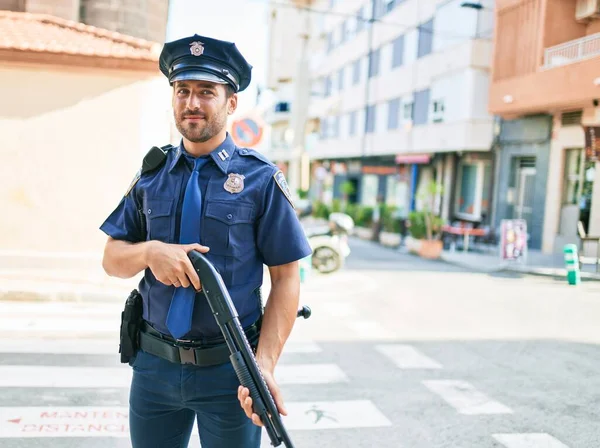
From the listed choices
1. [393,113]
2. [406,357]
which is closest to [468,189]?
[393,113]

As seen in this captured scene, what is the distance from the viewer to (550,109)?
18.0 meters

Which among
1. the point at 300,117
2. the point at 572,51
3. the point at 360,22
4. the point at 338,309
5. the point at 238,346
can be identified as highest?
the point at 360,22

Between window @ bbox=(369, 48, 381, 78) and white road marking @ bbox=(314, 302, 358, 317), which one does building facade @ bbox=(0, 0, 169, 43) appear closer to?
white road marking @ bbox=(314, 302, 358, 317)

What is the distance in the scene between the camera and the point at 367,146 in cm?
3111

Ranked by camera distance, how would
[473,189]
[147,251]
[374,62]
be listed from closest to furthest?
[147,251] < [473,189] < [374,62]

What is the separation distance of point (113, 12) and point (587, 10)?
502 inches

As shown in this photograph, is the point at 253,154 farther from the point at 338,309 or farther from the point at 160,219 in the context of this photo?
the point at 338,309

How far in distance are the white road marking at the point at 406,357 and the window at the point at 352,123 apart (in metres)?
27.3

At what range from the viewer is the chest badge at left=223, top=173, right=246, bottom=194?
205 centimetres

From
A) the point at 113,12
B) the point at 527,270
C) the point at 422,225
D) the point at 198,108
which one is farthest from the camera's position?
the point at 422,225

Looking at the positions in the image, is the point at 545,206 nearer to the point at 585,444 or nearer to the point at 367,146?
the point at 367,146

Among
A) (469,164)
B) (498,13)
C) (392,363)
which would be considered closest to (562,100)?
(498,13)

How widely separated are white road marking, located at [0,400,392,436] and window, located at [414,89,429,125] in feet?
70.2

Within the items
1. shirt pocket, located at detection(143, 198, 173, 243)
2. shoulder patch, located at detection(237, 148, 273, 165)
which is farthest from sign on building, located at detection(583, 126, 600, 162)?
shirt pocket, located at detection(143, 198, 173, 243)
